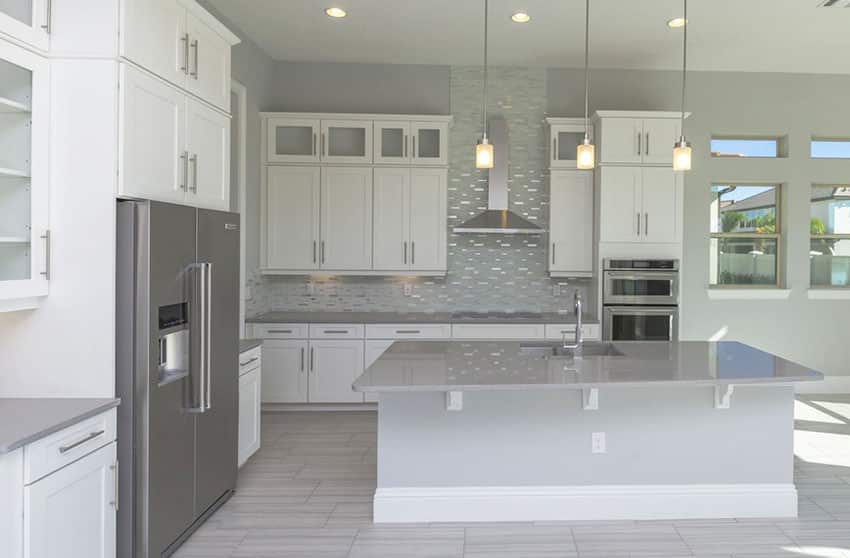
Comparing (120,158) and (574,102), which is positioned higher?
(574,102)

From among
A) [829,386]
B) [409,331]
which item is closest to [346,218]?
[409,331]

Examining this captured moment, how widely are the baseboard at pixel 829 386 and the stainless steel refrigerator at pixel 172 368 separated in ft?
18.7

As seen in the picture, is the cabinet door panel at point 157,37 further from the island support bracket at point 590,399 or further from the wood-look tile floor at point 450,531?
the island support bracket at point 590,399

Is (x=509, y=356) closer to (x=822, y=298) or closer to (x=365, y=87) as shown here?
(x=365, y=87)

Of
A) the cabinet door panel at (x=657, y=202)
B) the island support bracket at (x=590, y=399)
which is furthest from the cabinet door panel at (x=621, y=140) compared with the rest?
the island support bracket at (x=590, y=399)

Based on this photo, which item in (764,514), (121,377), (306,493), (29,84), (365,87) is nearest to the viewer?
(29,84)

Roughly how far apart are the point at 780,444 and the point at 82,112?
12.7 feet

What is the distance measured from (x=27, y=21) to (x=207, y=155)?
3.59ft

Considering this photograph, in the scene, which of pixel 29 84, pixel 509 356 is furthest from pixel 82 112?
pixel 509 356

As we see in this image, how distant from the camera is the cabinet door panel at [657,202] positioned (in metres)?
5.71

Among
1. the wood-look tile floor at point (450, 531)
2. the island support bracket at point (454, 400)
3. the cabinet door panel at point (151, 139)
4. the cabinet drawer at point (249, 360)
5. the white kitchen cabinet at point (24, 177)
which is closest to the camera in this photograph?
the white kitchen cabinet at point (24, 177)

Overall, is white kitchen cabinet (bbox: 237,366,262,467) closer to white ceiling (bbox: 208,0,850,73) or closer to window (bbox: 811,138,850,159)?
white ceiling (bbox: 208,0,850,73)

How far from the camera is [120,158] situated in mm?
2568

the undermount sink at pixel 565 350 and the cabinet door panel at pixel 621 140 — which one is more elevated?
the cabinet door panel at pixel 621 140
